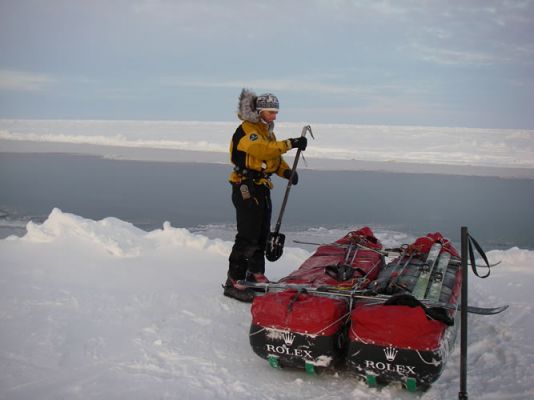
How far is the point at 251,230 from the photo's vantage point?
14.9ft

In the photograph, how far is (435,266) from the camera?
4.02 meters

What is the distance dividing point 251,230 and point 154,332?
117cm

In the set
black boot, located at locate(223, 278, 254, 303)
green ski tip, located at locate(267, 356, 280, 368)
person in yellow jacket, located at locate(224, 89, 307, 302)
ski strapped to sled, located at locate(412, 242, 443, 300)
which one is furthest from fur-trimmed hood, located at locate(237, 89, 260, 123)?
green ski tip, located at locate(267, 356, 280, 368)

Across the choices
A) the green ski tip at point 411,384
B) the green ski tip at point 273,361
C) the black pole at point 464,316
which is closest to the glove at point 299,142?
the green ski tip at point 273,361

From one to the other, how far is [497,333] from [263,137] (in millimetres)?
2208

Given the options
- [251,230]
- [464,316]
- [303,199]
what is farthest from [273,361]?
[303,199]

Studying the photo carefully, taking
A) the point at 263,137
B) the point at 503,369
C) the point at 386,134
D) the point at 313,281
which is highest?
the point at 386,134

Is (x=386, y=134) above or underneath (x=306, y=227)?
above

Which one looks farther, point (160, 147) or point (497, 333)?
point (160, 147)

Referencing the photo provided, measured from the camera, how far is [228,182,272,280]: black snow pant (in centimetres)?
450

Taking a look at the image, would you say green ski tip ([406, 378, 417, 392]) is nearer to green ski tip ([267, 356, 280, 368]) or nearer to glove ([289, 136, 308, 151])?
green ski tip ([267, 356, 280, 368])

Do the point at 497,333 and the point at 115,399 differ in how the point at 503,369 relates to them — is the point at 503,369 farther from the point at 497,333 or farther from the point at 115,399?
the point at 115,399

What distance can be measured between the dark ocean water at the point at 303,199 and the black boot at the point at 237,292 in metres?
3.70

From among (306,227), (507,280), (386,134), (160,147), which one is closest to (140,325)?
(507,280)
